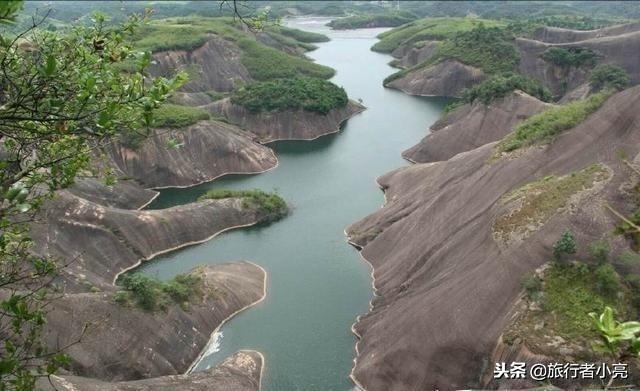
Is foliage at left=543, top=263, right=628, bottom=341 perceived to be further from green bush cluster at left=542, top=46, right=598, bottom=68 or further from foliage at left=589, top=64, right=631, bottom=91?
green bush cluster at left=542, top=46, right=598, bottom=68

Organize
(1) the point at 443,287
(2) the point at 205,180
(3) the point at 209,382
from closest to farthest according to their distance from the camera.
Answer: (3) the point at 209,382 < (1) the point at 443,287 < (2) the point at 205,180

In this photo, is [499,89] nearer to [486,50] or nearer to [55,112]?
[486,50]

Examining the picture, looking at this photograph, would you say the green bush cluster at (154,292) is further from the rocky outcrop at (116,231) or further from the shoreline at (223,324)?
the rocky outcrop at (116,231)

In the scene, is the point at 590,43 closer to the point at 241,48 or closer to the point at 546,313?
the point at 241,48

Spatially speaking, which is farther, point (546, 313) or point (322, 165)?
point (322, 165)

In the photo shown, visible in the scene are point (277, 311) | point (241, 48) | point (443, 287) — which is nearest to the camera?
point (443, 287)

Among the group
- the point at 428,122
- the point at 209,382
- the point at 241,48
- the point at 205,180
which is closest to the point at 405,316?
the point at 209,382

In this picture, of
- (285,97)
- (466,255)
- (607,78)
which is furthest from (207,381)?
(607,78)

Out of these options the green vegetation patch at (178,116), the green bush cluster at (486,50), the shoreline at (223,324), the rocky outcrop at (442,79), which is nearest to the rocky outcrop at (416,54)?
the green bush cluster at (486,50)
